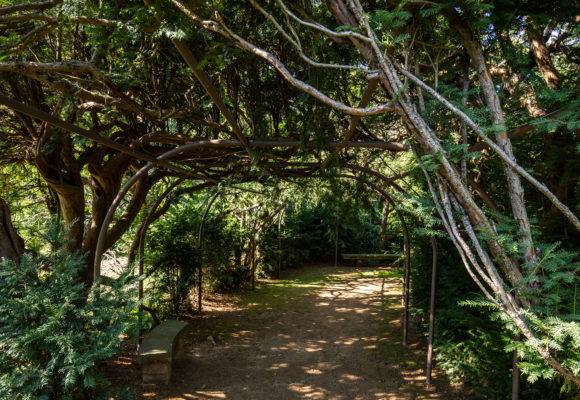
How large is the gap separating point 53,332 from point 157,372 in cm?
201

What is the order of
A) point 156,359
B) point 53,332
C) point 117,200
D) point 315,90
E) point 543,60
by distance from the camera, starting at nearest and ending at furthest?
1. point 315,90
2. point 53,332
3. point 543,60
4. point 117,200
5. point 156,359

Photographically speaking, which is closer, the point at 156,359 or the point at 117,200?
the point at 117,200

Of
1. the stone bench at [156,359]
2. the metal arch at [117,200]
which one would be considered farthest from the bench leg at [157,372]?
the metal arch at [117,200]

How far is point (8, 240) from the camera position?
2.79 metres

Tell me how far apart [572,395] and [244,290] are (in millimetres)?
6657

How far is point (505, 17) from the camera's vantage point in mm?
2113

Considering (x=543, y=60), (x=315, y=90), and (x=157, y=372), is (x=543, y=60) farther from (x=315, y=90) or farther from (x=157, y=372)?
(x=157, y=372)

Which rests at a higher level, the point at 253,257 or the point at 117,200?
the point at 117,200

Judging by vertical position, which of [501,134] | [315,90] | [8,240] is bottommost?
[8,240]

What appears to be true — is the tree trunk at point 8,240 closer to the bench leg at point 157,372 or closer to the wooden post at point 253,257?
the bench leg at point 157,372

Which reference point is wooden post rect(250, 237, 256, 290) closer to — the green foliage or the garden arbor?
the garden arbor

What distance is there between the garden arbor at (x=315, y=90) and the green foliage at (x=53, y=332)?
47 centimetres

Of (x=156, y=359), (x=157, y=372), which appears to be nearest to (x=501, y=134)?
(x=156, y=359)

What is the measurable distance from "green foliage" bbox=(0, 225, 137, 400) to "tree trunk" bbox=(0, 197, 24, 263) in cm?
55
